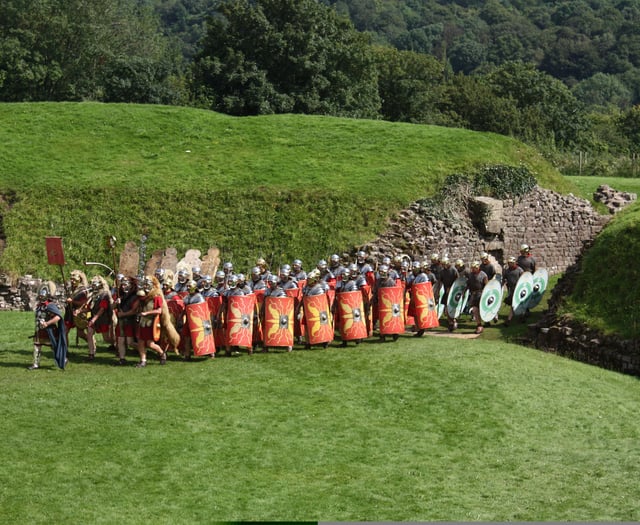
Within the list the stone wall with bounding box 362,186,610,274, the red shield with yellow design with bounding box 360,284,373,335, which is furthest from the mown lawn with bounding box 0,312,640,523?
the stone wall with bounding box 362,186,610,274

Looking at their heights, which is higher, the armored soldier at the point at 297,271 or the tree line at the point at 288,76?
the tree line at the point at 288,76

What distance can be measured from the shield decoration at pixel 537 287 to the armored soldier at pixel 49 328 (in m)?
10.3

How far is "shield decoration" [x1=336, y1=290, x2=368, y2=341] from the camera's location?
849 inches

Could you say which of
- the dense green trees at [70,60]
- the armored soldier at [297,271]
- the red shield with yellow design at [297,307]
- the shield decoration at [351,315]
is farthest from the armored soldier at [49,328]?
the dense green trees at [70,60]

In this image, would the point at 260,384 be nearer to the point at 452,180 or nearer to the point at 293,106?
the point at 452,180

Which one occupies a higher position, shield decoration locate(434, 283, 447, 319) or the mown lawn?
shield decoration locate(434, 283, 447, 319)

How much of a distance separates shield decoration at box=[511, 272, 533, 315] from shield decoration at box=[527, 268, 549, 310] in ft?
0.41

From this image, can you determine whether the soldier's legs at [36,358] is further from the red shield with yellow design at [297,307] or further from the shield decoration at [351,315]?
the shield decoration at [351,315]

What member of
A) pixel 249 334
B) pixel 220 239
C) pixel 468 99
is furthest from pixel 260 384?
pixel 468 99

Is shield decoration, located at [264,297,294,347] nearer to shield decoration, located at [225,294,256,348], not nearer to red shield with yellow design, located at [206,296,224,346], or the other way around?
shield decoration, located at [225,294,256,348]

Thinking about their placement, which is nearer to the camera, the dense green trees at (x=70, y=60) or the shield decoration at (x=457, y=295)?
the shield decoration at (x=457, y=295)

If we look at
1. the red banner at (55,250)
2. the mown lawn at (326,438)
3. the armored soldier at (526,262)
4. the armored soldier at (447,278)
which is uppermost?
the red banner at (55,250)

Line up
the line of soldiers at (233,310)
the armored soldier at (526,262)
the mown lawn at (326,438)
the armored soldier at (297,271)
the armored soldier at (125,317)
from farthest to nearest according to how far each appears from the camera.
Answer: the armored soldier at (526,262) → the armored soldier at (297,271) → the armored soldier at (125,317) → the line of soldiers at (233,310) → the mown lawn at (326,438)

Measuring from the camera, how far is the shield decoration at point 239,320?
68.0ft
